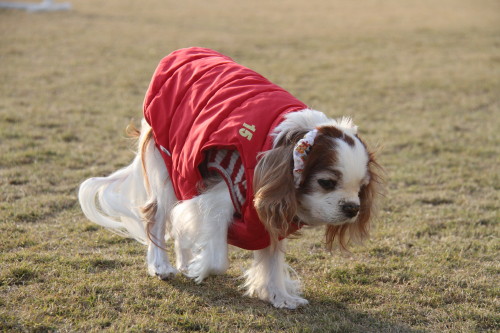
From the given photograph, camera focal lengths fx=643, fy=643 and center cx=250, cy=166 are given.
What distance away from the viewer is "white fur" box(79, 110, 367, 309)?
351 cm

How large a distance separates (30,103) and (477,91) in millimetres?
7061

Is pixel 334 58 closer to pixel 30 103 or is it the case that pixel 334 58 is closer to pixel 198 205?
pixel 30 103

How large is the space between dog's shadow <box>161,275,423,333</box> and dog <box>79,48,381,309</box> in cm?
9

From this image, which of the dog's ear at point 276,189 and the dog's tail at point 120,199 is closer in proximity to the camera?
the dog's ear at point 276,189

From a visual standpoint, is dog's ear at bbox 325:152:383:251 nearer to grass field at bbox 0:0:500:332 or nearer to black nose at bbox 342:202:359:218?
black nose at bbox 342:202:359:218

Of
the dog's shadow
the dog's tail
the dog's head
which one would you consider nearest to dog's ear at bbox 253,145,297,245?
the dog's head

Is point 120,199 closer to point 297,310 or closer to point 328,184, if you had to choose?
point 297,310

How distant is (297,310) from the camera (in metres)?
3.96

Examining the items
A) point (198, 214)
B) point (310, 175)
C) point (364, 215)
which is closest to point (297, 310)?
point (364, 215)

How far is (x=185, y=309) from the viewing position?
3.81 m

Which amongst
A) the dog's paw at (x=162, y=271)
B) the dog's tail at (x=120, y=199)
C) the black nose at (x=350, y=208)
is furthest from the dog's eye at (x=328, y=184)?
the dog's tail at (x=120, y=199)

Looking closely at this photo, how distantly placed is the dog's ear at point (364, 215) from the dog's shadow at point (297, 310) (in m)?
0.38

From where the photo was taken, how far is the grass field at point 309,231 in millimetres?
3844

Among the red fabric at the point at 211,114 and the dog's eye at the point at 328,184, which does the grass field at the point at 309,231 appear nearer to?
the red fabric at the point at 211,114
